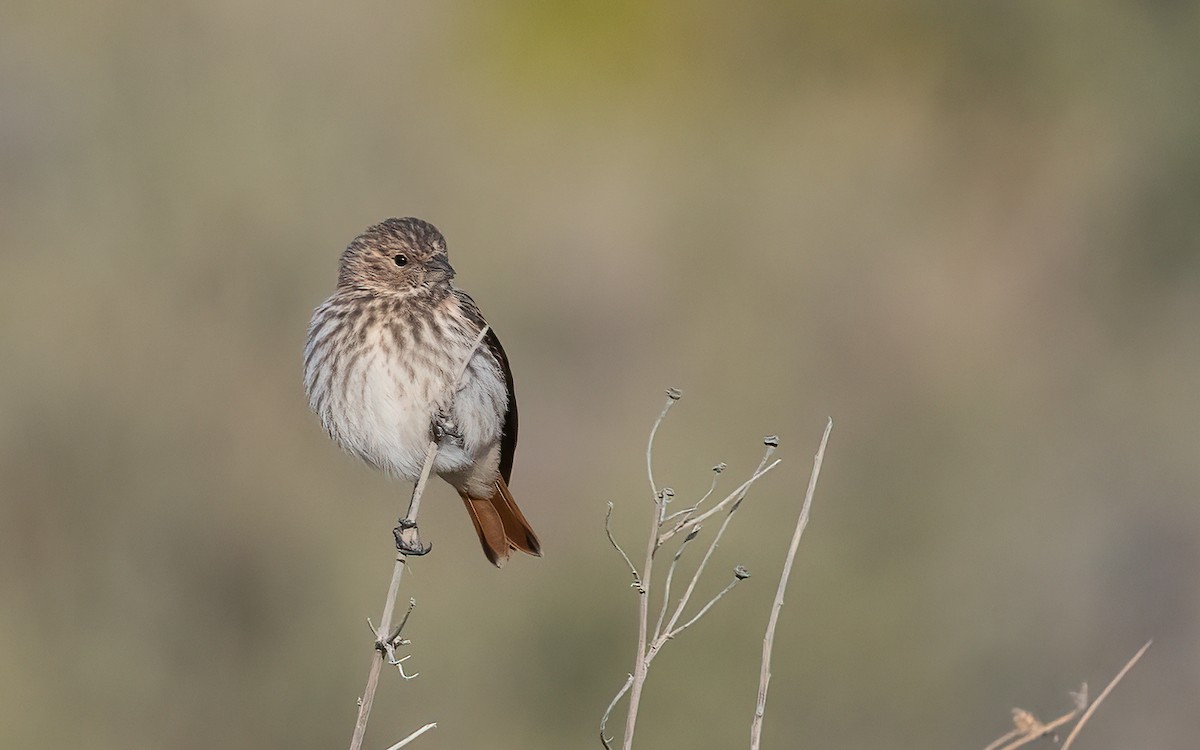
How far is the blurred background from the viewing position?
7793 mm

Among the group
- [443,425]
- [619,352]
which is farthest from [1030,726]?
[619,352]

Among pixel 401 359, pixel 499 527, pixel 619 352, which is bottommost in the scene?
pixel 619 352

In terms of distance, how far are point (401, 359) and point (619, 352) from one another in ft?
19.5

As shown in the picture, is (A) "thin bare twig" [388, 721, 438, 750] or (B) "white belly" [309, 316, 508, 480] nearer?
(A) "thin bare twig" [388, 721, 438, 750]

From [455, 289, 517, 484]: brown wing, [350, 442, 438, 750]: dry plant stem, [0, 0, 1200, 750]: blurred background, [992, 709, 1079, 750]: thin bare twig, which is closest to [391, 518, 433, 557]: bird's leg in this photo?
[350, 442, 438, 750]: dry plant stem

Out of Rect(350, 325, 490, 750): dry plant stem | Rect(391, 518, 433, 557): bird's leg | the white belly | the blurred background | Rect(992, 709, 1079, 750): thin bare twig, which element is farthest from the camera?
the blurred background

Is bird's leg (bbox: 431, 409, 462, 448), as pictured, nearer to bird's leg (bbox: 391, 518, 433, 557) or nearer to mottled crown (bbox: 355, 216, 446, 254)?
bird's leg (bbox: 391, 518, 433, 557)

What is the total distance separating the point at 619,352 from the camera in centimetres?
1066

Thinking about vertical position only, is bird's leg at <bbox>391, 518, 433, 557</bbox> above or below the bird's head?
below

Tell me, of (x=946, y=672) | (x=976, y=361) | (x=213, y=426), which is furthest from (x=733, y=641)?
(x=976, y=361)

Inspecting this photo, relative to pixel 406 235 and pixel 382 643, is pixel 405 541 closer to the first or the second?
pixel 406 235

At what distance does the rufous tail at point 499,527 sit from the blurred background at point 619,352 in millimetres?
2195

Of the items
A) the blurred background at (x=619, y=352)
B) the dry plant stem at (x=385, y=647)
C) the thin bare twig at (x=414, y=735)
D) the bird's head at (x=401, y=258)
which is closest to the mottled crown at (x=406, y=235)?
the bird's head at (x=401, y=258)

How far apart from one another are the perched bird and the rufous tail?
1.05 feet
